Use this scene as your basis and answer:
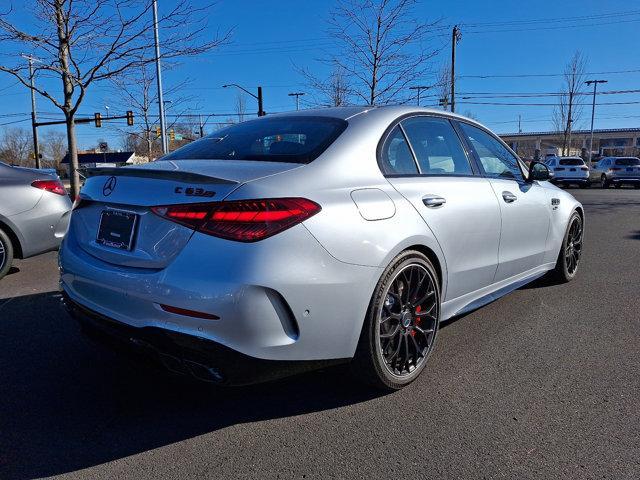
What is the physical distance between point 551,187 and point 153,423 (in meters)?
3.96

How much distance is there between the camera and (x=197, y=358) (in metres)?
2.24

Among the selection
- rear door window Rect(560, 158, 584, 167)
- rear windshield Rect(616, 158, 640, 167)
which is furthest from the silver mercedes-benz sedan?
rear windshield Rect(616, 158, 640, 167)

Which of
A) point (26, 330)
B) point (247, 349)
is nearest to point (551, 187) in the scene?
point (247, 349)

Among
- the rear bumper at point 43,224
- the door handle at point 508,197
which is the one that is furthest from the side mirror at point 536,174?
the rear bumper at point 43,224

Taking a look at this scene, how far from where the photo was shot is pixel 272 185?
2.30 metres

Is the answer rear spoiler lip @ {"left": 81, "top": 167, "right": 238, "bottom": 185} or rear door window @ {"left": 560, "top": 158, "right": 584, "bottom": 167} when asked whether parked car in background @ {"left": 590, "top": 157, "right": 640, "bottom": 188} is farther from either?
rear spoiler lip @ {"left": 81, "top": 167, "right": 238, "bottom": 185}

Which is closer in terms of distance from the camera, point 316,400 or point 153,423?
point 153,423

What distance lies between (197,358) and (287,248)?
2.04 feet

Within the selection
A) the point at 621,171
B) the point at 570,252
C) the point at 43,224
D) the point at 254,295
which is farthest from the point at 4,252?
the point at 621,171

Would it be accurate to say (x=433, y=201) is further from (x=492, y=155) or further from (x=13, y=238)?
(x=13, y=238)

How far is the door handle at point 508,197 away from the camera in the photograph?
3781 millimetres

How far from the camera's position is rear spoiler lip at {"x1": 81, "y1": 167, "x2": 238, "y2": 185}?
2.31m

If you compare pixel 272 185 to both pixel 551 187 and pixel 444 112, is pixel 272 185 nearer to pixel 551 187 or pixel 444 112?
pixel 444 112

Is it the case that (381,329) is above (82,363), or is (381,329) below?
above
